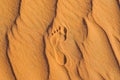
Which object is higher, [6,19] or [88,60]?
[6,19]

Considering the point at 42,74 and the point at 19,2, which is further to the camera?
the point at 19,2

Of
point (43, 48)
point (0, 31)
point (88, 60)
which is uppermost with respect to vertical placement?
point (0, 31)

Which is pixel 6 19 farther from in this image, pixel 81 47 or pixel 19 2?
pixel 81 47

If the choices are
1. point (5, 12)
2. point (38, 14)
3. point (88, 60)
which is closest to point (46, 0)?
point (38, 14)
